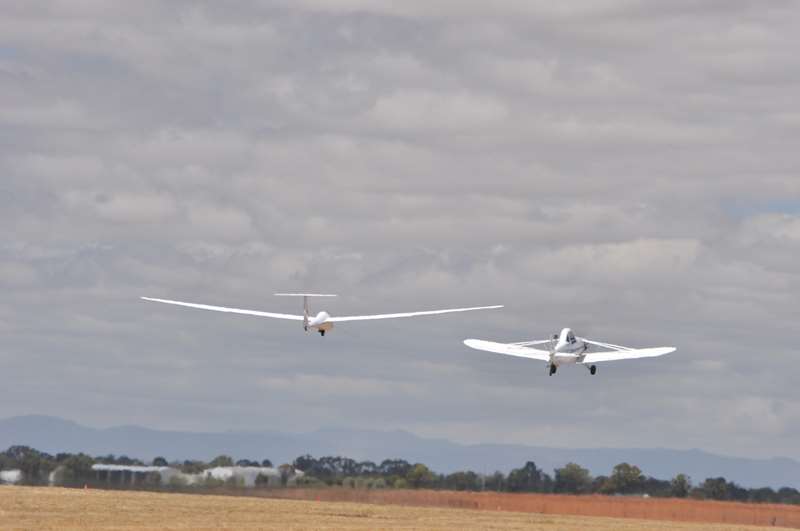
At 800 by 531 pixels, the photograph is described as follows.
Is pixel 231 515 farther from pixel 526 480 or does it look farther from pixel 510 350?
pixel 526 480

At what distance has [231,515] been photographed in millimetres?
119125

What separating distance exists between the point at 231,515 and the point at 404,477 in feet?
228

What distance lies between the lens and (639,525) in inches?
5187

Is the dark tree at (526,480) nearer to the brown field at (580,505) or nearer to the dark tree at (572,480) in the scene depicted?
the dark tree at (572,480)

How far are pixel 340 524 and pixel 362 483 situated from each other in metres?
63.5

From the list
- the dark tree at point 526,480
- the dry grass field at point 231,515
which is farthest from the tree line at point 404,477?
the dry grass field at point 231,515

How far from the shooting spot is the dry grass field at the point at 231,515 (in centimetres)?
10812

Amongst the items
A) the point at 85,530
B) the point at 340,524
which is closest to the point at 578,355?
the point at 340,524

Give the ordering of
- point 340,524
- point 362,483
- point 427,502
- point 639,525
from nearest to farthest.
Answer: point 340,524, point 639,525, point 427,502, point 362,483

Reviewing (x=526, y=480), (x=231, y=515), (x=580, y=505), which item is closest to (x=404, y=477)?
(x=526, y=480)

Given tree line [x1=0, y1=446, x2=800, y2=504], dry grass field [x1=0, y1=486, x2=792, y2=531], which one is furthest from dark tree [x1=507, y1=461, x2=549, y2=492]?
dry grass field [x1=0, y1=486, x2=792, y2=531]

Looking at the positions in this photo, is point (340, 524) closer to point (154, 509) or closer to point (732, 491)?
point (154, 509)

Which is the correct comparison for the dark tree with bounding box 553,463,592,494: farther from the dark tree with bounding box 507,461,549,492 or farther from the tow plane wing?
the tow plane wing

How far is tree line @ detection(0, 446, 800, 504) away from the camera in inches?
6885
